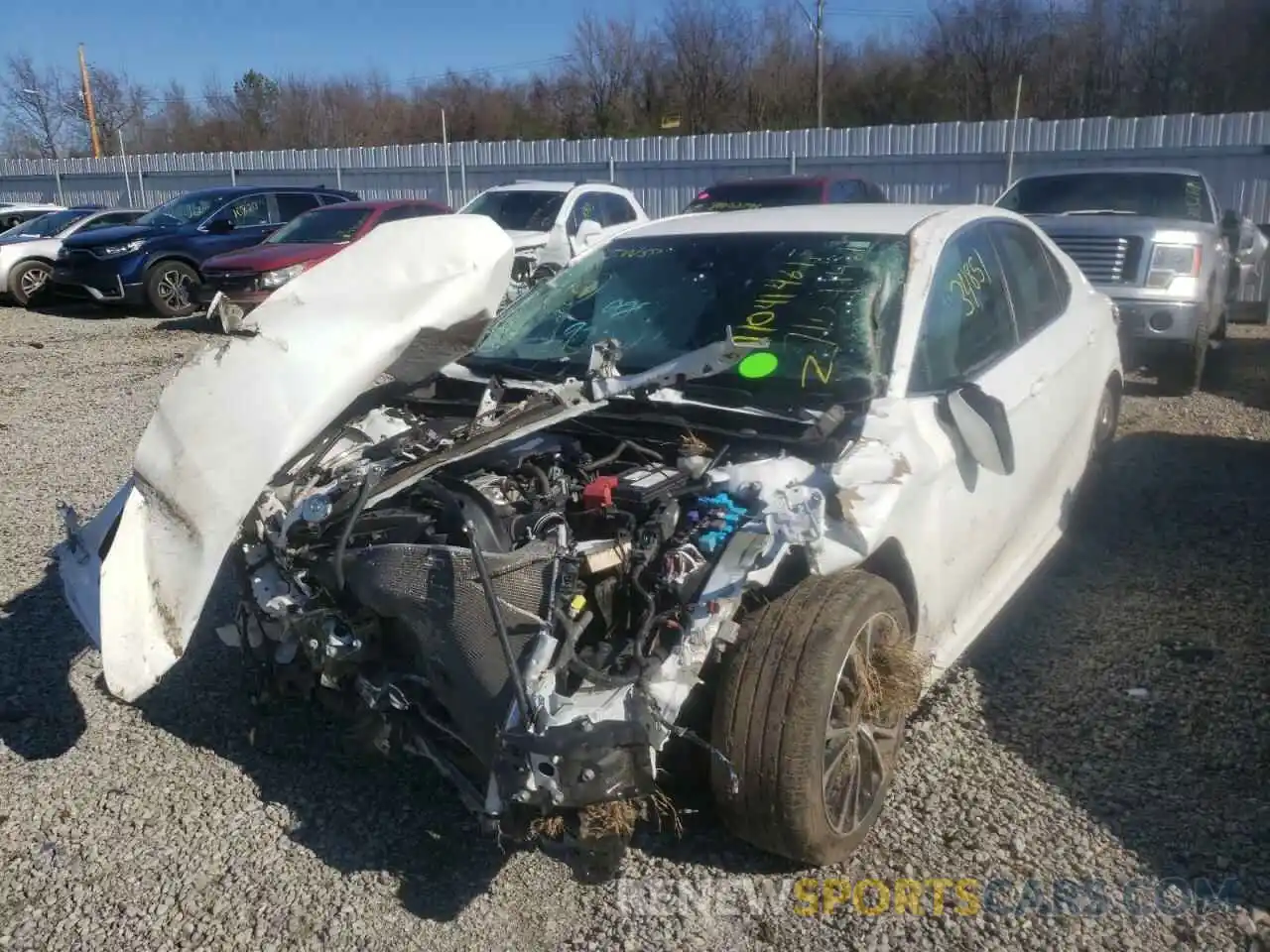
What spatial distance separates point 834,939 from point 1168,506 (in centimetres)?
381

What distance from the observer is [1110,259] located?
316 inches

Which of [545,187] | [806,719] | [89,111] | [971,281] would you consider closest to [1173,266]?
[971,281]

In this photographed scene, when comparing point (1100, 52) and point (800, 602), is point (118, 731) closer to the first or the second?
point (800, 602)

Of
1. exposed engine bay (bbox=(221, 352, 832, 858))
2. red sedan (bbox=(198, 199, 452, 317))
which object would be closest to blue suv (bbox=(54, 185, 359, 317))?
red sedan (bbox=(198, 199, 452, 317))

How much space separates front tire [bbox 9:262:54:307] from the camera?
52.1ft

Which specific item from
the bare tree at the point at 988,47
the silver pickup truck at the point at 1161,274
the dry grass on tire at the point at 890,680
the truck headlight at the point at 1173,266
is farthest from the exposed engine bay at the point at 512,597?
the bare tree at the point at 988,47

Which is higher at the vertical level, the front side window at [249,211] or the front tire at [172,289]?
the front side window at [249,211]

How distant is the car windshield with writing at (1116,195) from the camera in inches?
363

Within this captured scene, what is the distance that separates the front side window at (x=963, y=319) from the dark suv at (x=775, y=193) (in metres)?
7.89

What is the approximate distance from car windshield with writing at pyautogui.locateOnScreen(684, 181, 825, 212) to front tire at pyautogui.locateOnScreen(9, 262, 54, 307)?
33.1 feet

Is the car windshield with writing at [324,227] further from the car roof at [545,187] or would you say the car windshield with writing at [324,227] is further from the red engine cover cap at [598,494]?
the red engine cover cap at [598,494]

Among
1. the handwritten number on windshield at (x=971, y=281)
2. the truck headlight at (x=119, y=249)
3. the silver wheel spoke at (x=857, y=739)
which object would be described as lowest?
the silver wheel spoke at (x=857, y=739)

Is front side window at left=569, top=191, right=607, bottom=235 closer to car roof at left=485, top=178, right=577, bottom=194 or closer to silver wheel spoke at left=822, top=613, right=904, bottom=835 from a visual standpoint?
car roof at left=485, top=178, right=577, bottom=194

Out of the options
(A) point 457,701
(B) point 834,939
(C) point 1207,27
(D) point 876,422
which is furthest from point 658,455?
(C) point 1207,27
